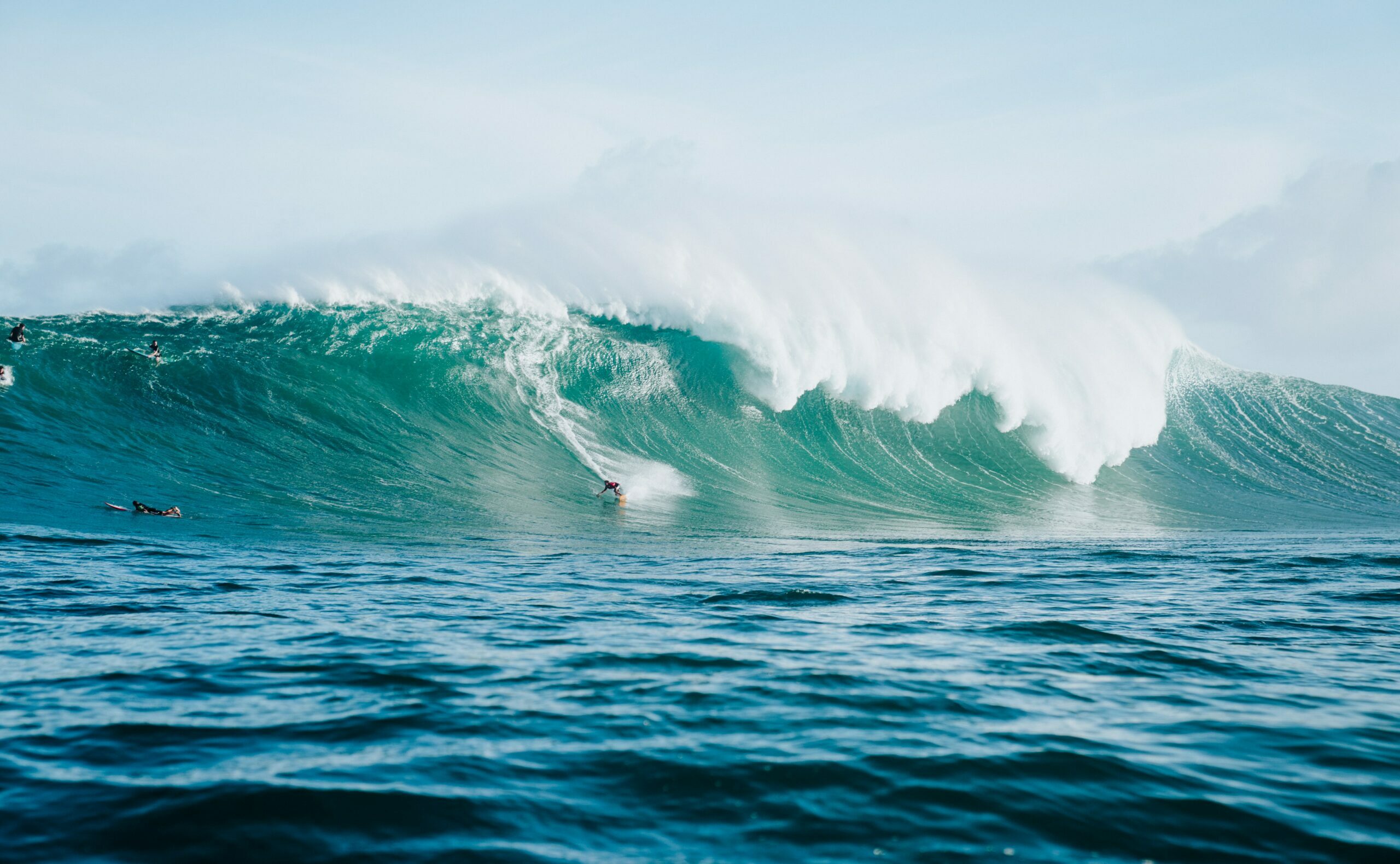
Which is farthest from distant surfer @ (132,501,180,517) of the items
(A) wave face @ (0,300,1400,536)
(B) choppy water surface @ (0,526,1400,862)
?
(B) choppy water surface @ (0,526,1400,862)

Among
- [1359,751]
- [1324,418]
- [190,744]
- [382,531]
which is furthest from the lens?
[1324,418]

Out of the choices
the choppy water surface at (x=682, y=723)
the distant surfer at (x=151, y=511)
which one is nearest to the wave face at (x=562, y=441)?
the distant surfer at (x=151, y=511)

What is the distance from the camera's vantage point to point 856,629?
637cm

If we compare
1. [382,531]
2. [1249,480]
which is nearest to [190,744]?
[382,531]

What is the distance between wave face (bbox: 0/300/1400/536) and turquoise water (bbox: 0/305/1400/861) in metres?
0.16

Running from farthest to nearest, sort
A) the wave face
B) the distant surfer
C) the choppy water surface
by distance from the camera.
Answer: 1. the wave face
2. the distant surfer
3. the choppy water surface

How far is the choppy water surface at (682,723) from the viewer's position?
2916 millimetres

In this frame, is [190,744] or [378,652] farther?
[378,652]

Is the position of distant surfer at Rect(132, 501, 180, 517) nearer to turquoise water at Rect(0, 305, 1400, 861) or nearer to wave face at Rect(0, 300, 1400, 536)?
turquoise water at Rect(0, 305, 1400, 861)

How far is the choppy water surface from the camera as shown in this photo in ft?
9.57

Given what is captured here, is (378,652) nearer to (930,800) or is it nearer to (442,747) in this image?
(442,747)

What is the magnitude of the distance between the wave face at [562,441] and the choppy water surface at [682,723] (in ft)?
19.4

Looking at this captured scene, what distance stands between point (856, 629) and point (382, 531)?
760 cm

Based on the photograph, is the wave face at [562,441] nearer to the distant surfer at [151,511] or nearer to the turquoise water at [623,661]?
the turquoise water at [623,661]
